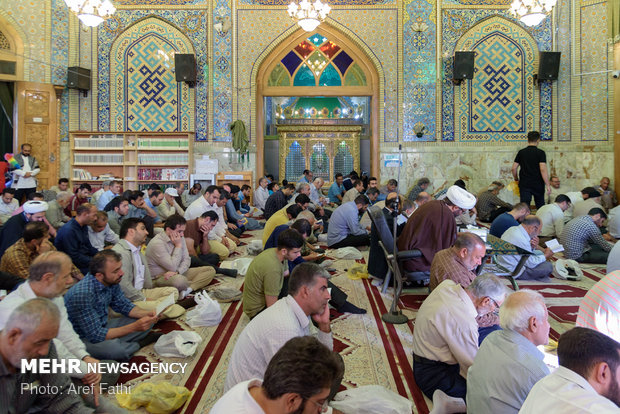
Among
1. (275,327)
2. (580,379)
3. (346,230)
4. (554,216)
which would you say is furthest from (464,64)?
(580,379)

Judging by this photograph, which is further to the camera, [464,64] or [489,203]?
[464,64]

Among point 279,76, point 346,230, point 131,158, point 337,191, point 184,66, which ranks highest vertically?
point 279,76

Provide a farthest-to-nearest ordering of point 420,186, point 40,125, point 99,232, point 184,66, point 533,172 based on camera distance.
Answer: point 184,66
point 40,125
point 420,186
point 533,172
point 99,232

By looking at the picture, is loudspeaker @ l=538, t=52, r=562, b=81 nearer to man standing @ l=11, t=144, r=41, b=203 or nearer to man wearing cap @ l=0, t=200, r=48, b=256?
man wearing cap @ l=0, t=200, r=48, b=256

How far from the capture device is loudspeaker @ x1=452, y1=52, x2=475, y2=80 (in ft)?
32.7

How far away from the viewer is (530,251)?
4.75 meters

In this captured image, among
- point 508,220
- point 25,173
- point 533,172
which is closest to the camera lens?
point 508,220

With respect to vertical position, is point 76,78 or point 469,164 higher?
point 76,78

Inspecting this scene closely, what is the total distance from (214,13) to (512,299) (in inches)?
387

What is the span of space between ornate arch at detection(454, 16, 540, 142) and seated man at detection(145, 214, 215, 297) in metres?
7.45

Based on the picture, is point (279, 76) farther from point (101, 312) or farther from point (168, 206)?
point (101, 312)

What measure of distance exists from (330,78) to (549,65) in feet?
15.5

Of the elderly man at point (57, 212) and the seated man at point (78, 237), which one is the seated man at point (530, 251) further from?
the elderly man at point (57, 212)

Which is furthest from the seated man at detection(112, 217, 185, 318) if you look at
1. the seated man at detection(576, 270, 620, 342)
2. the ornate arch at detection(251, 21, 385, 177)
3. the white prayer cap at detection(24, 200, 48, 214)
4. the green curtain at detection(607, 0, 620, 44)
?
the green curtain at detection(607, 0, 620, 44)
